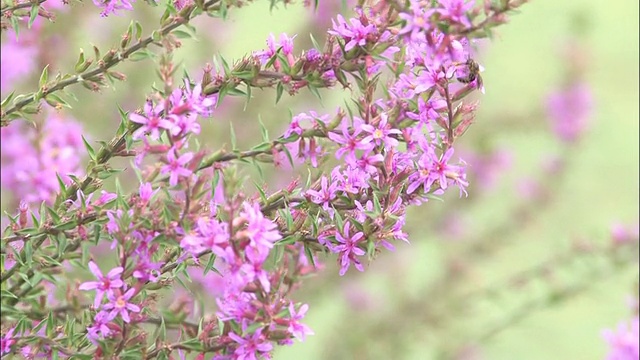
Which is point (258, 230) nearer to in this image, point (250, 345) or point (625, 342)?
point (250, 345)

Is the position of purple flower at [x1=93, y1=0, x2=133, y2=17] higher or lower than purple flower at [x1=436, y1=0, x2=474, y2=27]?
higher

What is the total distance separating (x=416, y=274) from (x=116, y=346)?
1.28 meters

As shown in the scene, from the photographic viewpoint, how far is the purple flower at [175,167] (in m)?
0.39

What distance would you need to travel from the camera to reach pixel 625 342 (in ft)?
2.31

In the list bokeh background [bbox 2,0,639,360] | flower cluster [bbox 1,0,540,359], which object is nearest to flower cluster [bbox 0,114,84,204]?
bokeh background [bbox 2,0,639,360]

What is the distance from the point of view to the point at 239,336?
0.40m

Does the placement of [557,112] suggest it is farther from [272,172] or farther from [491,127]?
[272,172]

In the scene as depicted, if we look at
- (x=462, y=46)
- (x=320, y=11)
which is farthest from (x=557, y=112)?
(x=462, y=46)

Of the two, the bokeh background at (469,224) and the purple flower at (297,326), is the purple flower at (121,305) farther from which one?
the bokeh background at (469,224)

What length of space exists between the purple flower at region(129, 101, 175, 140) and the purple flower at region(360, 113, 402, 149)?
0.30 feet

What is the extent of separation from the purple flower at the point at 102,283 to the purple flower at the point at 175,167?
0.05 metres

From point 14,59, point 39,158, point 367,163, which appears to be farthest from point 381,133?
point 14,59

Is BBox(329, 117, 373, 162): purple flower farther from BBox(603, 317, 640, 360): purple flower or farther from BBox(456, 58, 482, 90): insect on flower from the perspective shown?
BBox(603, 317, 640, 360): purple flower

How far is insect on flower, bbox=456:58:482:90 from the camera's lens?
44 centimetres
